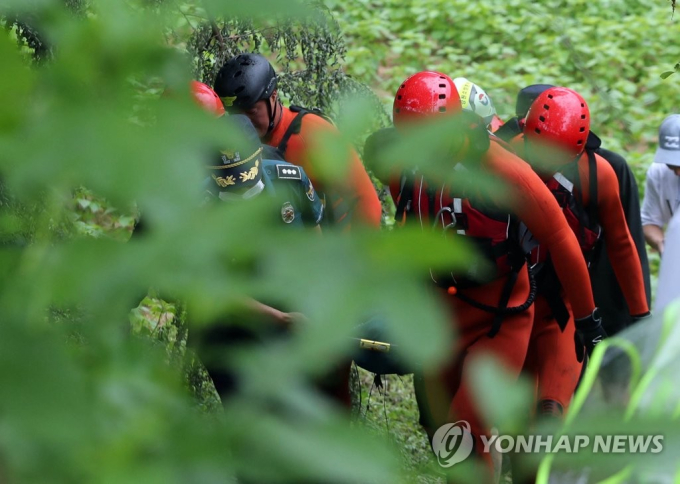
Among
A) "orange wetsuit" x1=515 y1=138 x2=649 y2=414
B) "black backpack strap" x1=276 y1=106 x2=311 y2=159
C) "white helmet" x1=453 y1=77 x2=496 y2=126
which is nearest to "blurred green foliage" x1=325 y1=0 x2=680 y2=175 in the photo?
"white helmet" x1=453 y1=77 x2=496 y2=126

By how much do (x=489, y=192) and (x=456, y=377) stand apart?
10.9 ft

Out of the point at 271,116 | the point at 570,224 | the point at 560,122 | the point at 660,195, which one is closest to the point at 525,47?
the point at 660,195

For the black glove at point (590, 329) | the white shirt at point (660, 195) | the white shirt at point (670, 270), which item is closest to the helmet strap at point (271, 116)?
the black glove at point (590, 329)

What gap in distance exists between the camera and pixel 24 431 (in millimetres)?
719

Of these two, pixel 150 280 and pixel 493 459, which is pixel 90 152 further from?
pixel 493 459

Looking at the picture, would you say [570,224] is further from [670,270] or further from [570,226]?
[670,270]

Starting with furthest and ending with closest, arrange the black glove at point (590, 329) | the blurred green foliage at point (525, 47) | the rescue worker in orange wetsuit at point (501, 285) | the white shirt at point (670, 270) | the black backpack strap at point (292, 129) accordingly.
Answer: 1. the blurred green foliage at point (525, 47)
2. the white shirt at point (670, 270)
3. the black glove at point (590, 329)
4. the black backpack strap at point (292, 129)
5. the rescue worker in orange wetsuit at point (501, 285)

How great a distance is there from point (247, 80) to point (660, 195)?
293 centimetres

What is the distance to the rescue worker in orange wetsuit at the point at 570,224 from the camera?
4.04 meters

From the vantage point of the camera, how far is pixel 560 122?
13.1ft

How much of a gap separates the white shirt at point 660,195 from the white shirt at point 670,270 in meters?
0.37

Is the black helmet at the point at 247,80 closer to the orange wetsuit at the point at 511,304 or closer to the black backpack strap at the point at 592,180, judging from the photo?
the orange wetsuit at the point at 511,304

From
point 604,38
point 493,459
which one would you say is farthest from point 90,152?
point 604,38

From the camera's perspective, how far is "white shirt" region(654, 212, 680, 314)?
5137 millimetres
